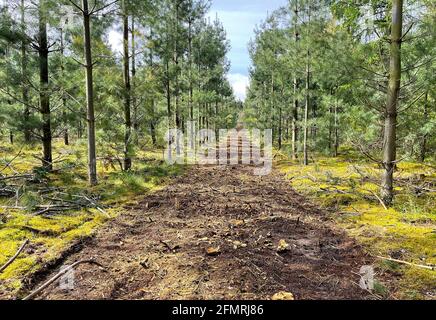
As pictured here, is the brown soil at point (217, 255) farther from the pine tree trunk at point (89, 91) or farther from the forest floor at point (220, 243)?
the pine tree trunk at point (89, 91)

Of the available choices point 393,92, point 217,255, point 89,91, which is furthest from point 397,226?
point 89,91

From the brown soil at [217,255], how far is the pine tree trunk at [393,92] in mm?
1657

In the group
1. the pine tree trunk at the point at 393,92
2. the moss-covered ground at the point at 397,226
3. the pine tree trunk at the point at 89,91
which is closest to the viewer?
the moss-covered ground at the point at 397,226

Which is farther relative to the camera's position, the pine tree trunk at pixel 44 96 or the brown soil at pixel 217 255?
the pine tree trunk at pixel 44 96

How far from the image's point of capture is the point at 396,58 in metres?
5.96

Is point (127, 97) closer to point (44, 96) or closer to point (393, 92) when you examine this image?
point (44, 96)

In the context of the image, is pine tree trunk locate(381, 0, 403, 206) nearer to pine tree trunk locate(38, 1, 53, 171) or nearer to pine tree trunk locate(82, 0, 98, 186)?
pine tree trunk locate(82, 0, 98, 186)

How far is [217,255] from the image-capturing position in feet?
13.0

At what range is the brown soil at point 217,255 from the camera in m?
3.13

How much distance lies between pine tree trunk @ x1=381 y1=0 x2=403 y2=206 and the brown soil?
166 centimetres

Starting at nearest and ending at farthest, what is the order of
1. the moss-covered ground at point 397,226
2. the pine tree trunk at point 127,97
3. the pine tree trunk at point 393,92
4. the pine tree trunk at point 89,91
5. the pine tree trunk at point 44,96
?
the moss-covered ground at point 397,226
the pine tree trunk at point 393,92
the pine tree trunk at point 89,91
the pine tree trunk at point 44,96
the pine tree trunk at point 127,97

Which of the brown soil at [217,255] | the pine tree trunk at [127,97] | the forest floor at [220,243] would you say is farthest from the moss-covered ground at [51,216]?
the pine tree trunk at [127,97]

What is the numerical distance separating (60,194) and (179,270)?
487 centimetres
